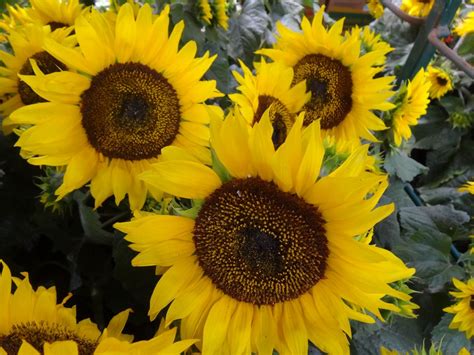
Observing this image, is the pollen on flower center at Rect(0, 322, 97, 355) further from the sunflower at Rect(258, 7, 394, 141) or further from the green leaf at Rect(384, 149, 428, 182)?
the green leaf at Rect(384, 149, 428, 182)

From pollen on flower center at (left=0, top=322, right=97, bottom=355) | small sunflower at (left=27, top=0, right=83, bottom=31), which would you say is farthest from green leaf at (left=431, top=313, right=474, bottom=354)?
small sunflower at (left=27, top=0, right=83, bottom=31)

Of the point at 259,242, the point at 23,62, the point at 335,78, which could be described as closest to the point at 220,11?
the point at 335,78

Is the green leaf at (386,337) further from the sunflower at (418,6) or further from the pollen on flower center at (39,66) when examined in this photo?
the sunflower at (418,6)

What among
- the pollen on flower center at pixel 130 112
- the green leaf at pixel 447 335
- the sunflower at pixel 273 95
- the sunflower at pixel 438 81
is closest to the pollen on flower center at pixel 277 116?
the sunflower at pixel 273 95

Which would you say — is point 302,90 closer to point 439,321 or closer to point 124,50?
point 124,50

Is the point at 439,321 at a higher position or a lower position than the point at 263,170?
lower

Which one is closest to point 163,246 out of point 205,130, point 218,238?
point 218,238

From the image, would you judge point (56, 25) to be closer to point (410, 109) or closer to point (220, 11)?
point (220, 11)
